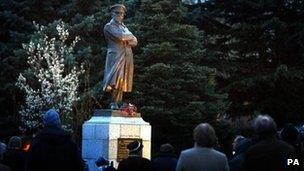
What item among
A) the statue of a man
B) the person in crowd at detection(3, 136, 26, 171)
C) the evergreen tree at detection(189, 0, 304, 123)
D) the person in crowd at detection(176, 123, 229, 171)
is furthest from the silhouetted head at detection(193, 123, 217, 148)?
the evergreen tree at detection(189, 0, 304, 123)

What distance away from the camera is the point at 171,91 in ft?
76.1

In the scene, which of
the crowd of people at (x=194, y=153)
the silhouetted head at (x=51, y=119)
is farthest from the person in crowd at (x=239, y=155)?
the silhouetted head at (x=51, y=119)

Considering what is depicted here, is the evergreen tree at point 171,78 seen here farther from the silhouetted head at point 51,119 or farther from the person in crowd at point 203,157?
the person in crowd at point 203,157

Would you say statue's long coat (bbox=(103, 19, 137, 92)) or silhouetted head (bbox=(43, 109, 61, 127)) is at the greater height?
statue's long coat (bbox=(103, 19, 137, 92))

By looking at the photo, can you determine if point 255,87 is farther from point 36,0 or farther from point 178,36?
point 36,0

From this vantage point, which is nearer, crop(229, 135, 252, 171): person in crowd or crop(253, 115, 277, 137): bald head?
crop(253, 115, 277, 137): bald head

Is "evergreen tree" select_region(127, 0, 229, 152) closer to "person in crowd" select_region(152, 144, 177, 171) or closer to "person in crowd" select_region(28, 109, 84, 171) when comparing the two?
"person in crowd" select_region(152, 144, 177, 171)

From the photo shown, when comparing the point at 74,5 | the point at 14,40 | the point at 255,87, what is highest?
the point at 74,5

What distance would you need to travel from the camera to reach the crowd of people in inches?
253

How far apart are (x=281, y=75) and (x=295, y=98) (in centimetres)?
160

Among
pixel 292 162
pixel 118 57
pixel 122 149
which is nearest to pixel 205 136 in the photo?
pixel 292 162

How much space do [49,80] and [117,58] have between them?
393 inches

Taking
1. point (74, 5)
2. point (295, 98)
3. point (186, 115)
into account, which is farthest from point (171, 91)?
point (74, 5)

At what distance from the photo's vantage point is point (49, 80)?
2475 cm
